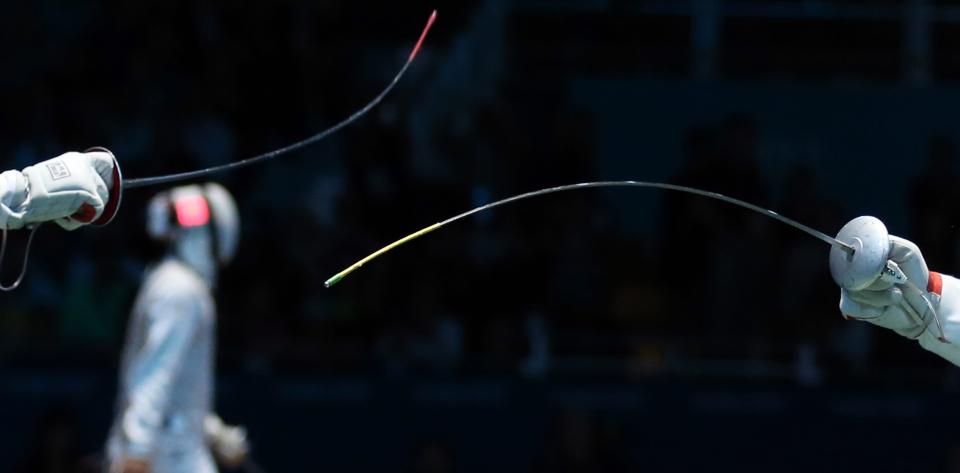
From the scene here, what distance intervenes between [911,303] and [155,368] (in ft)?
10.5

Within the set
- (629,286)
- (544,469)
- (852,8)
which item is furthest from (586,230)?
(852,8)

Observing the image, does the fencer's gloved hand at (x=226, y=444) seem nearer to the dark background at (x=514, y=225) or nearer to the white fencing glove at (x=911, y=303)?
the dark background at (x=514, y=225)

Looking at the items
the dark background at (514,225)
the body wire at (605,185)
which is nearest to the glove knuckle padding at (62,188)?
the body wire at (605,185)

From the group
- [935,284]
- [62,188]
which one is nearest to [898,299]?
Result: [935,284]

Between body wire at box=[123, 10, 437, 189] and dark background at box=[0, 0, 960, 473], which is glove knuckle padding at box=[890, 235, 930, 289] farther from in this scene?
dark background at box=[0, 0, 960, 473]

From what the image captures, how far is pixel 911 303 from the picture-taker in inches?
147

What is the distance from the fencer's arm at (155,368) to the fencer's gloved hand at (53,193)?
→ 105 inches

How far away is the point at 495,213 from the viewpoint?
9.61m

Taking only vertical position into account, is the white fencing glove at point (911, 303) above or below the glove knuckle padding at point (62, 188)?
below

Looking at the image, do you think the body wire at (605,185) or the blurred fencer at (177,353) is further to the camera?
the blurred fencer at (177,353)

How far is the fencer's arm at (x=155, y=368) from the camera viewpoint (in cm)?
599

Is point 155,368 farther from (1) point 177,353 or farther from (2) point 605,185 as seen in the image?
(2) point 605,185

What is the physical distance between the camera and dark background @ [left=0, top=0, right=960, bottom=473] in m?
8.80

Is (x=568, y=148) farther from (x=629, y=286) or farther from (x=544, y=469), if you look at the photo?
(x=544, y=469)
